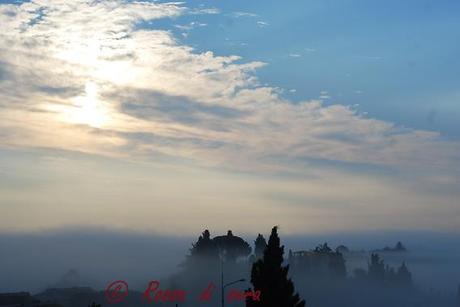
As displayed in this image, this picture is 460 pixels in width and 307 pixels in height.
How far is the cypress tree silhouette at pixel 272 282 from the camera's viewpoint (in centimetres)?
4569

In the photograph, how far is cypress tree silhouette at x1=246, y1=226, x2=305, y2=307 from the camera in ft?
150

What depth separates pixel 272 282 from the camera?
151 ft

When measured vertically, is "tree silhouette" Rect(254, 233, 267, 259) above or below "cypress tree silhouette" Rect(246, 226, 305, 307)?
above

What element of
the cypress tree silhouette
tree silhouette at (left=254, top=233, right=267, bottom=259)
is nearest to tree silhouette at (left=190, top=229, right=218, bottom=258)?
tree silhouette at (left=254, top=233, right=267, bottom=259)

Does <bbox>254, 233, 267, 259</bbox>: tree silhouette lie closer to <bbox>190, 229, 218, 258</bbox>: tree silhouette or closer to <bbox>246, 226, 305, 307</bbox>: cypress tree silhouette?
<bbox>190, 229, 218, 258</bbox>: tree silhouette

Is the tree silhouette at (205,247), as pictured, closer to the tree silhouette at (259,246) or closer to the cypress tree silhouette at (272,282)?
the tree silhouette at (259,246)

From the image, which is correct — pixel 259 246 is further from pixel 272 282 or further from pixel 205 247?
pixel 272 282

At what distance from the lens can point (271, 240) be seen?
4769 centimetres

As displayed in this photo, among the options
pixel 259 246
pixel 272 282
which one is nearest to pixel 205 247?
pixel 259 246

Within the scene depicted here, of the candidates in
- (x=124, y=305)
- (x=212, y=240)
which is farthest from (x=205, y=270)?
(x=124, y=305)

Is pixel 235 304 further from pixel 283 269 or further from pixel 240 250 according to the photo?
pixel 283 269

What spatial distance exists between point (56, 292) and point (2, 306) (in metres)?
38.4

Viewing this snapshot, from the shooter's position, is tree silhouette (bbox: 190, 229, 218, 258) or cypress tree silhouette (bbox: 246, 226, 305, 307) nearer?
cypress tree silhouette (bbox: 246, 226, 305, 307)

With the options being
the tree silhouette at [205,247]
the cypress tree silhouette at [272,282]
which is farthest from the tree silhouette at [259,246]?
the cypress tree silhouette at [272,282]
